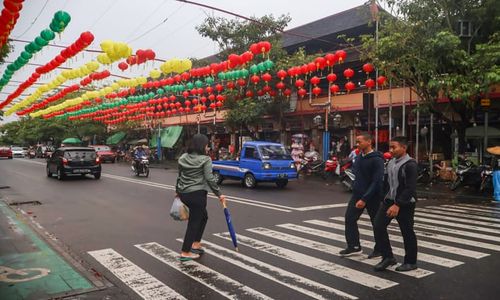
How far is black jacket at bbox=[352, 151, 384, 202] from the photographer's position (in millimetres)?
5734

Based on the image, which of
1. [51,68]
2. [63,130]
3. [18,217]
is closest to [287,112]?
[51,68]

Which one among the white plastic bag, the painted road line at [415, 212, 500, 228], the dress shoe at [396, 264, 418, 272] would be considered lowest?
the painted road line at [415, 212, 500, 228]

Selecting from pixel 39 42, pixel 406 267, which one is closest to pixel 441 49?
pixel 406 267

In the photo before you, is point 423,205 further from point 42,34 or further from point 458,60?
point 42,34

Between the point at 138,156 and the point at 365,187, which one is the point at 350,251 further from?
the point at 138,156

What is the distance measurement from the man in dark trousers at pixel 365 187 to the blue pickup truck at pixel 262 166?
30.6ft

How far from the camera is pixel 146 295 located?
4.63 metres

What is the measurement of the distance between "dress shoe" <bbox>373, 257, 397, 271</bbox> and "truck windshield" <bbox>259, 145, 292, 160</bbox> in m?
10.3

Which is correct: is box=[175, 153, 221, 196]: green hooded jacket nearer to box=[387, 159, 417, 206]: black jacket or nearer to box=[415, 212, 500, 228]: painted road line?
box=[387, 159, 417, 206]: black jacket

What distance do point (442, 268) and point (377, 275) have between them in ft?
3.12

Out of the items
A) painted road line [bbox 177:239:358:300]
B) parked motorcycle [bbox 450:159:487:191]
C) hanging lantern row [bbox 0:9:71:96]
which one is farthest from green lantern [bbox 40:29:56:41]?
parked motorcycle [bbox 450:159:487:191]

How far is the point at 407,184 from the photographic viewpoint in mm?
5223

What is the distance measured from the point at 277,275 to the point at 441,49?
37.1 feet

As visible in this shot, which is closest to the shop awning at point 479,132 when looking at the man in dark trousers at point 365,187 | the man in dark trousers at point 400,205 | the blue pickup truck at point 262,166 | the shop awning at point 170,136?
the blue pickup truck at point 262,166
